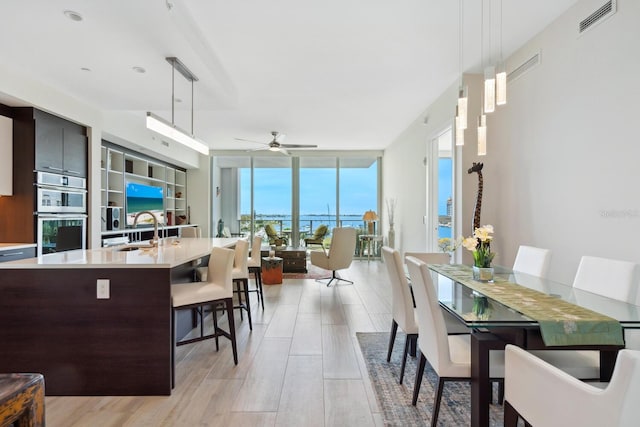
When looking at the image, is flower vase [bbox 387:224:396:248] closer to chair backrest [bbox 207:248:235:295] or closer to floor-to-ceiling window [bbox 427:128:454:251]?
floor-to-ceiling window [bbox 427:128:454:251]

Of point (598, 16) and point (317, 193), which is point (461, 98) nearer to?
point (598, 16)

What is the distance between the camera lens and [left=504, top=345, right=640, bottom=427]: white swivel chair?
2.75 feet

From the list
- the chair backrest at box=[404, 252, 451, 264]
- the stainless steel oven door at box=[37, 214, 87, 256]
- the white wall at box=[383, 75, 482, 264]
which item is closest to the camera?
the chair backrest at box=[404, 252, 451, 264]

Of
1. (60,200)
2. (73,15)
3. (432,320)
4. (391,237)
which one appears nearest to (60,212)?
(60,200)

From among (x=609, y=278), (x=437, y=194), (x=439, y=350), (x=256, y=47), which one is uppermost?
(x=256, y=47)

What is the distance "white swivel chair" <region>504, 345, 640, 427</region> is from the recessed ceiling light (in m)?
3.38

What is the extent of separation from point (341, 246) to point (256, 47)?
10.9ft

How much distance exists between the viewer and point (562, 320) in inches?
59.9

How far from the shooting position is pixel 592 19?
2633 mm

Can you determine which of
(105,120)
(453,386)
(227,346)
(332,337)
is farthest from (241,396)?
(105,120)

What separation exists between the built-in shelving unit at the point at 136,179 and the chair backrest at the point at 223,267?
12.3ft

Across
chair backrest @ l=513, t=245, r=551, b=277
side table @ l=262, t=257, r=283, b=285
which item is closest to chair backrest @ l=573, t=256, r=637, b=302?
chair backrest @ l=513, t=245, r=551, b=277

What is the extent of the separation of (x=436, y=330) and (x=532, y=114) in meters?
2.73

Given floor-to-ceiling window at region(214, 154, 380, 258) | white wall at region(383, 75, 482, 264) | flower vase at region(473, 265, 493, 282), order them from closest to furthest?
flower vase at region(473, 265, 493, 282) < white wall at region(383, 75, 482, 264) < floor-to-ceiling window at region(214, 154, 380, 258)
